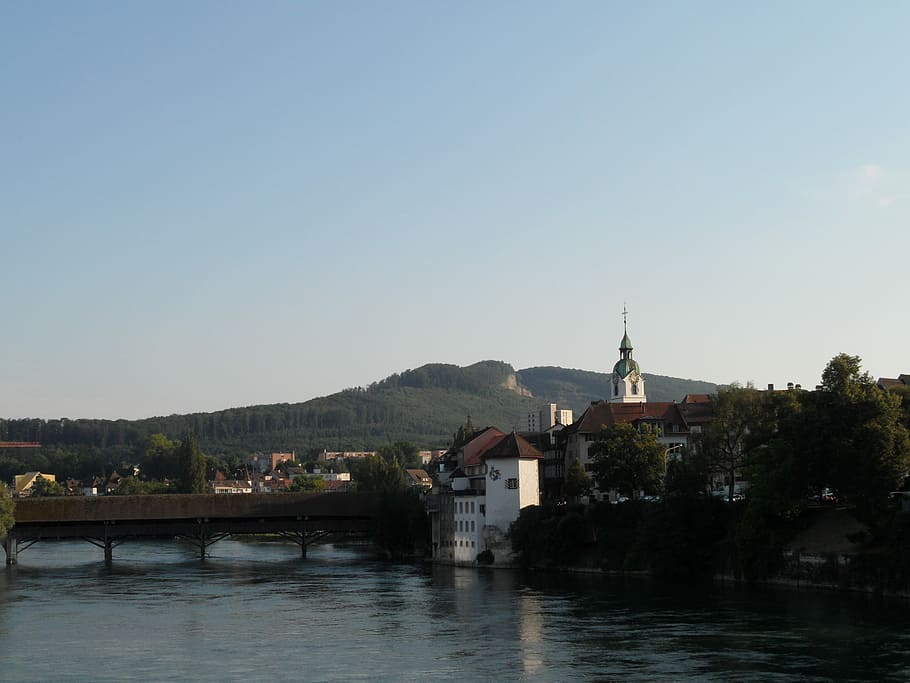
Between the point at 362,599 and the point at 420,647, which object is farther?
the point at 362,599

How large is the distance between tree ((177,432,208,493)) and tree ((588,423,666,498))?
325ft

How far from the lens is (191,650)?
41.4 metres

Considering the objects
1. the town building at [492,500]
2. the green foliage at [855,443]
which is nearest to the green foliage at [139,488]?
the town building at [492,500]

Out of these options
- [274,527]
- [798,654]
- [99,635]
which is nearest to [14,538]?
[274,527]

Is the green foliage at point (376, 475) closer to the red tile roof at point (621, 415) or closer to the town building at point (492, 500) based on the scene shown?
the red tile roof at point (621, 415)

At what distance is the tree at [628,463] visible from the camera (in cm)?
7638

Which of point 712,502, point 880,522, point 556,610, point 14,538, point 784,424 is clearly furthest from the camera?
point 14,538

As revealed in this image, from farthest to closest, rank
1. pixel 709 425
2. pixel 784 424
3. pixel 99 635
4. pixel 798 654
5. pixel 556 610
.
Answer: pixel 709 425 < pixel 784 424 < pixel 556 610 < pixel 99 635 < pixel 798 654

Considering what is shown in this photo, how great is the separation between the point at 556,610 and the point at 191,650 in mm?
16627

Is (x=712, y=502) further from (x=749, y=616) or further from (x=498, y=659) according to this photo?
(x=498, y=659)

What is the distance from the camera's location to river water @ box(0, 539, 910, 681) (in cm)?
3647

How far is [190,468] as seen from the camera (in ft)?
543

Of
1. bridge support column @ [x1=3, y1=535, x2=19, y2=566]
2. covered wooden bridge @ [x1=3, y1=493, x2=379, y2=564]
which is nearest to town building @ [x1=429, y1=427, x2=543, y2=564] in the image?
covered wooden bridge @ [x1=3, y1=493, x2=379, y2=564]

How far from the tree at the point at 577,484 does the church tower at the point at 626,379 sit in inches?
1909
